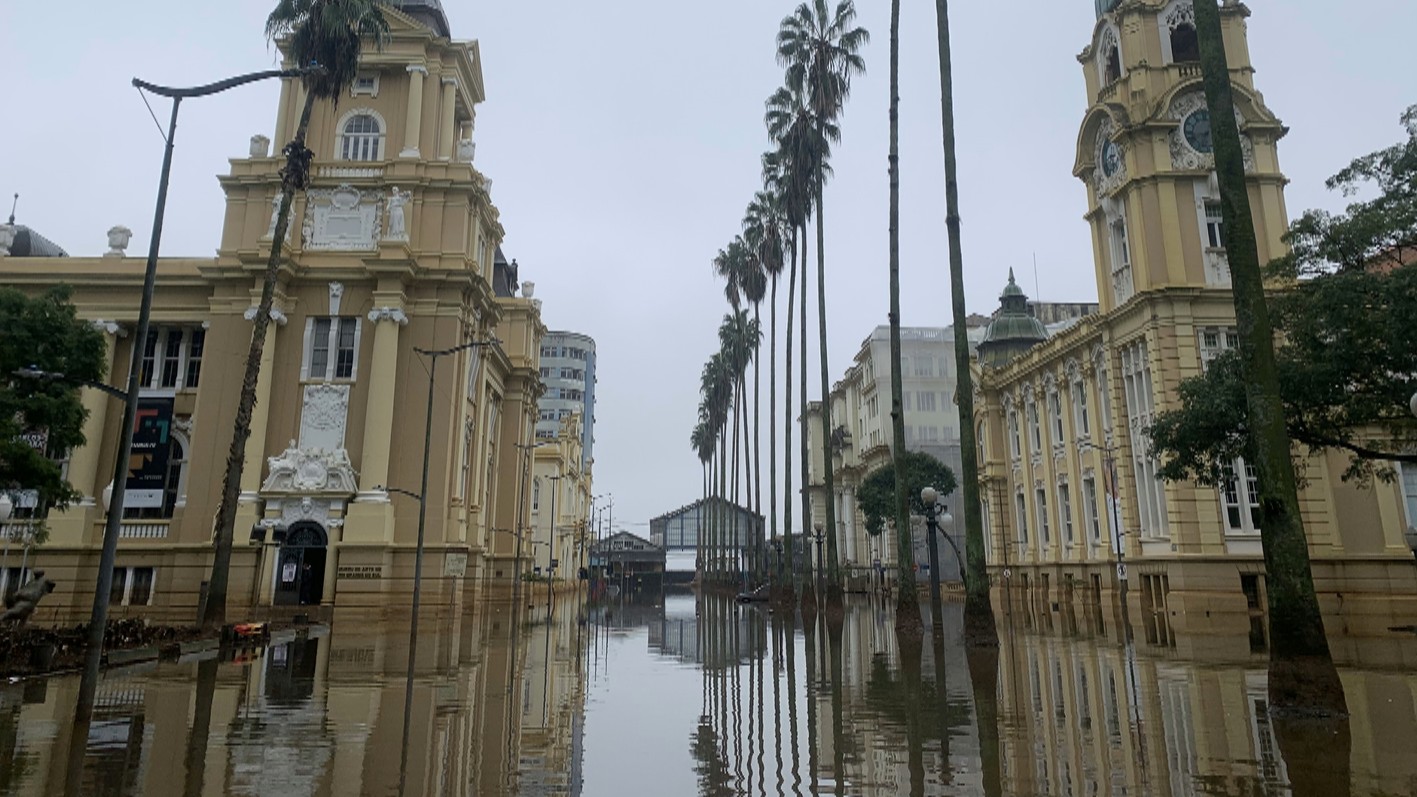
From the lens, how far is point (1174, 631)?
26047mm

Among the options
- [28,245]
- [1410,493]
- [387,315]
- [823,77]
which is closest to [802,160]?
[823,77]

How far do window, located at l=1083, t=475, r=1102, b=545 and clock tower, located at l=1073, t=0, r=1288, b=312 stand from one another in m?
8.66

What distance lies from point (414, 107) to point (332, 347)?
11380mm

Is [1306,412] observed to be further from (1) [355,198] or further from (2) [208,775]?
(1) [355,198]

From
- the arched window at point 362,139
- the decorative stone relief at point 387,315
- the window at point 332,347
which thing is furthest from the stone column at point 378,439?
the arched window at point 362,139

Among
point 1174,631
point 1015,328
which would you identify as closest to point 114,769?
point 1174,631

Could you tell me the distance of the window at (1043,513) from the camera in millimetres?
45344

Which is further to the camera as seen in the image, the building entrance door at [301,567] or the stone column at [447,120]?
the stone column at [447,120]

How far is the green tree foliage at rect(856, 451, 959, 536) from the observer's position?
62.8m

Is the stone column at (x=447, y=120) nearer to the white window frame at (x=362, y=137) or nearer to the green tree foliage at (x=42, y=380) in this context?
the white window frame at (x=362, y=137)

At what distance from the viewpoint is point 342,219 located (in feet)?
122

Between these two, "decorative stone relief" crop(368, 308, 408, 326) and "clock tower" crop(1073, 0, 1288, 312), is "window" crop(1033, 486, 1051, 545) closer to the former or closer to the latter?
"clock tower" crop(1073, 0, 1288, 312)

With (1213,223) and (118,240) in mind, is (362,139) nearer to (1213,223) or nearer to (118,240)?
(118,240)

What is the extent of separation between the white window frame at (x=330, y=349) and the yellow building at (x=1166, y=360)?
30.8 meters
